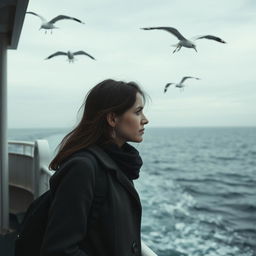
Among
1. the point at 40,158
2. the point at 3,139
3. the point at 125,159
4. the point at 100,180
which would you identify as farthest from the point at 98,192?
the point at 3,139

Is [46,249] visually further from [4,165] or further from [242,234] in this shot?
[242,234]

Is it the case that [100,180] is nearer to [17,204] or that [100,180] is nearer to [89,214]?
[89,214]

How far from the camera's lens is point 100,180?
3.27 feet

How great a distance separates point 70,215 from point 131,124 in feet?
1.05

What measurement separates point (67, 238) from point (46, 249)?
0.06m

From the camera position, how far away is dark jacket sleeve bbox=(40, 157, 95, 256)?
936 millimetres

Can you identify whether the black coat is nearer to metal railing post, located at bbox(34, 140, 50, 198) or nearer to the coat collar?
the coat collar

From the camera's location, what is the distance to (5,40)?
381cm

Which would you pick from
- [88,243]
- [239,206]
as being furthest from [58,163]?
[239,206]

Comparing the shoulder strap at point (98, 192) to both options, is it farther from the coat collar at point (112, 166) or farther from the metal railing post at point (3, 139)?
the metal railing post at point (3, 139)

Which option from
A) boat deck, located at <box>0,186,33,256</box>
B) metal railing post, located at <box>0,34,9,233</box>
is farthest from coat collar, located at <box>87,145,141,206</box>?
boat deck, located at <box>0,186,33,256</box>

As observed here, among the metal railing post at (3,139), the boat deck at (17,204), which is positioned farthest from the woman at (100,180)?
the boat deck at (17,204)

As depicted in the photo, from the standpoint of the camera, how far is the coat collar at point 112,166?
40.3 inches

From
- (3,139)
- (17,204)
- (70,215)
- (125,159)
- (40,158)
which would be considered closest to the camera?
(70,215)
